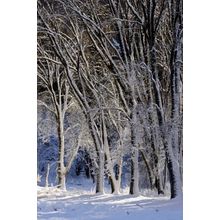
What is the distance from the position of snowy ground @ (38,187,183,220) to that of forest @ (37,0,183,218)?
0.06m

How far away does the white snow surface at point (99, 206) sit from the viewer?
3.42 m

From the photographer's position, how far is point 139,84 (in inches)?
137

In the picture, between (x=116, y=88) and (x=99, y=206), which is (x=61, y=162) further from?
(x=116, y=88)

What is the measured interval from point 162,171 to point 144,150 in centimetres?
20

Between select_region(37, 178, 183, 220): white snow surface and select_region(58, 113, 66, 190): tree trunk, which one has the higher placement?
select_region(58, 113, 66, 190): tree trunk

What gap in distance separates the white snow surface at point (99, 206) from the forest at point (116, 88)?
0.17 feet

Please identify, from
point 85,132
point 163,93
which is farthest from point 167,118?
point 85,132

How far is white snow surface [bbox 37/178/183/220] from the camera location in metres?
3.42

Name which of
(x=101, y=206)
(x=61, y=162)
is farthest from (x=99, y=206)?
(x=61, y=162)

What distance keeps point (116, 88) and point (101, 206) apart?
0.86 m

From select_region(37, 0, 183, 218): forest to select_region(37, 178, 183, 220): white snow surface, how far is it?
0.17ft

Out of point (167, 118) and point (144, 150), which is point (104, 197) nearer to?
point (144, 150)

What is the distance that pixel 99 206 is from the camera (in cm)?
344

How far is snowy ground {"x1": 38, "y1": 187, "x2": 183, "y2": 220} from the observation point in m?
3.42
